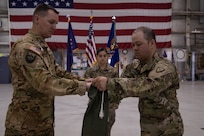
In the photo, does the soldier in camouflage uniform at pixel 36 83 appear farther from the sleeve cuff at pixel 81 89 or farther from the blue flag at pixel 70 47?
the blue flag at pixel 70 47

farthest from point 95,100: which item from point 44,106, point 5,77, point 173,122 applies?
point 5,77

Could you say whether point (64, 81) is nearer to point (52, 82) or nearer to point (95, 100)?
point (52, 82)

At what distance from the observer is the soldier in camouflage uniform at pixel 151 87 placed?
171cm

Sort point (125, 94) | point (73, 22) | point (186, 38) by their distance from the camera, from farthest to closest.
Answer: point (186, 38)
point (73, 22)
point (125, 94)

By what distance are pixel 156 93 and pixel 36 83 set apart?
85 centimetres

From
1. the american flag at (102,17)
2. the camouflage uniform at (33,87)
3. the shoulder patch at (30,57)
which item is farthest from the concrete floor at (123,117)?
the american flag at (102,17)

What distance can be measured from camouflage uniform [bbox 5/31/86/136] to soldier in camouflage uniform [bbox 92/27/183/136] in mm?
285

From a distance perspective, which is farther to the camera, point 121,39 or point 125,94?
point 121,39

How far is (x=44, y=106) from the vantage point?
2018mm

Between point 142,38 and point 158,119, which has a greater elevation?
point 142,38

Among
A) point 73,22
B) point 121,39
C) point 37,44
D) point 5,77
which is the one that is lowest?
point 5,77

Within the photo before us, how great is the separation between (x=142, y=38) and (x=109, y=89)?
1.51ft

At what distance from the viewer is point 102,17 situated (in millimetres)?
13484

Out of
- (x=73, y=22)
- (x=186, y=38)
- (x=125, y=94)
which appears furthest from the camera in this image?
(x=186, y=38)
